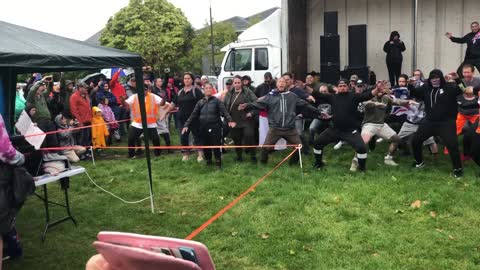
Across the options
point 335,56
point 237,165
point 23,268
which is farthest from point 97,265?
point 335,56

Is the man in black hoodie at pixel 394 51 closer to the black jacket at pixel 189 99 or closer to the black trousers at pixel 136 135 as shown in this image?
the black jacket at pixel 189 99

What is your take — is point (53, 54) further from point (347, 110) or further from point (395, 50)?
point (395, 50)

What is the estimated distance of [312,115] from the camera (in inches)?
351

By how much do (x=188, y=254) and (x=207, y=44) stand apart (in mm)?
38749

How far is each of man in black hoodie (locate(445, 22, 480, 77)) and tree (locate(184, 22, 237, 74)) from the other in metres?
29.6

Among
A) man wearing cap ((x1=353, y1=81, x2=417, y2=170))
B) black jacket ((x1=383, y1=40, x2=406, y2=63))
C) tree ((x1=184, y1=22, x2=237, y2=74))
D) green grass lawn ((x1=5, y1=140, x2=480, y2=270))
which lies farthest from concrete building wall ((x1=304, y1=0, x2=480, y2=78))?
tree ((x1=184, y1=22, x2=237, y2=74))

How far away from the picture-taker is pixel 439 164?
845cm

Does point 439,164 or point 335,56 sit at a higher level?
→ point 335,56

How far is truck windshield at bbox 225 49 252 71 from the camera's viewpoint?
1349 cm

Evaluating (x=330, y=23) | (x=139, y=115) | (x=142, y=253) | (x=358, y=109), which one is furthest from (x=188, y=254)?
(x=330, y=23)

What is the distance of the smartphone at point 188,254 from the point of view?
7.55 feet

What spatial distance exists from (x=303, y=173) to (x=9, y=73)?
4.90 meters

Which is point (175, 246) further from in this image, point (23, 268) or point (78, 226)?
point (78, 226)

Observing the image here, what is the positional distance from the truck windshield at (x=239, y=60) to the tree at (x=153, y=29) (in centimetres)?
2376
